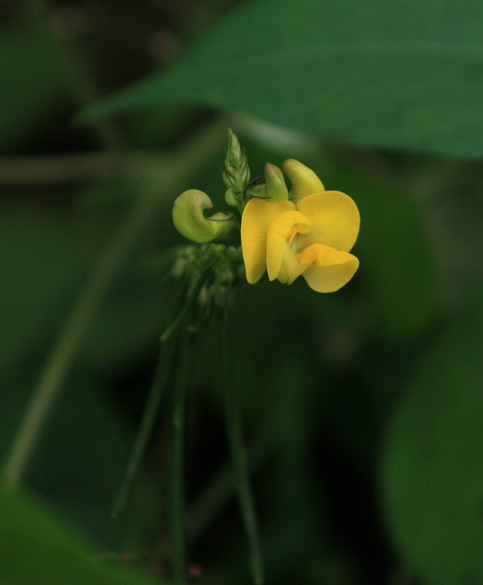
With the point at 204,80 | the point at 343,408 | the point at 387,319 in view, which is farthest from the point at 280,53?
the point at 343,408

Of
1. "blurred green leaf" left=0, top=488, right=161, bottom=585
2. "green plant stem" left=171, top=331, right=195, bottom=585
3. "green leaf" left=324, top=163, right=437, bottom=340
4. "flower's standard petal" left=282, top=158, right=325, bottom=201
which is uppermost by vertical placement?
"green leaf" left=324, top=163, right=437, bottom=340

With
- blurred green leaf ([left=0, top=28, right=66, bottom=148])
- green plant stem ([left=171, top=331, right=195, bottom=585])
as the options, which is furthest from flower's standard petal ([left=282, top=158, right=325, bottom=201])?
blurred green leaf ([left=0, top=28, right=66, bottom=148])

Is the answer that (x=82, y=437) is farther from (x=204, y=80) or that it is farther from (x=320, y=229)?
(x=320, y=229)

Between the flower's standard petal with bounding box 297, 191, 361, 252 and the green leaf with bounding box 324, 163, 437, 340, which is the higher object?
the green leaf with bounding box 324, 163, 437, 340

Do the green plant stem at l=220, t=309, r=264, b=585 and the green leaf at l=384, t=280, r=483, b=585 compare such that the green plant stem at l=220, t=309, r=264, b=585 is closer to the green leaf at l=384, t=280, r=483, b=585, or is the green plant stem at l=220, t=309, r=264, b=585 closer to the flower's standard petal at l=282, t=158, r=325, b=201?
the flower's standard petal at l=282, t=158, r=325, b=201

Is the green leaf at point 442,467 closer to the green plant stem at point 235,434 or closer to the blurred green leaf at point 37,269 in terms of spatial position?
the green plant stem at point 235,434

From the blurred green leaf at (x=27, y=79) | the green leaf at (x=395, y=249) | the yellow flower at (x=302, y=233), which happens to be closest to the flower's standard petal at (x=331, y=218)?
the yellow flower at (x=302, y=233)
